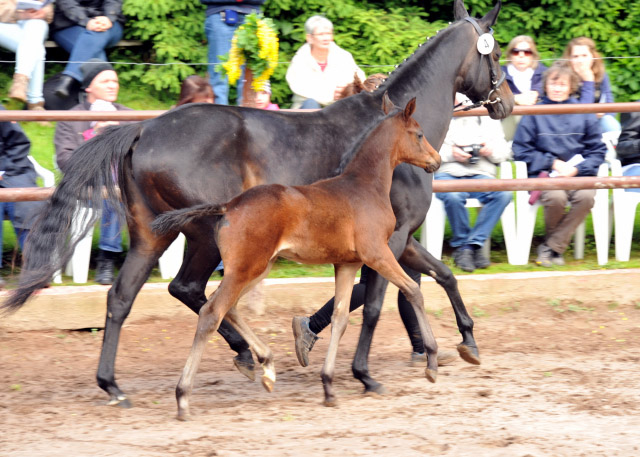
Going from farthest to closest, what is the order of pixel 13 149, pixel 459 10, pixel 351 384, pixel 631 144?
pixel 631 144 < pixel 13 149 < pixel 459 10 < pixel 351 384

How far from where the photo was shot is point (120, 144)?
4.91 m

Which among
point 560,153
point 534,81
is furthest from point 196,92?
point 534,81

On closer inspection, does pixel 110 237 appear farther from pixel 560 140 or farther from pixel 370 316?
pixel 560 140

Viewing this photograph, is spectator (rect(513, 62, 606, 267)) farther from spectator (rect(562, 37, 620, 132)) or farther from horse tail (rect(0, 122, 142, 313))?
horse tail (rect(0, 122, 142, 313))

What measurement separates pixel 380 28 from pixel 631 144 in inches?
123

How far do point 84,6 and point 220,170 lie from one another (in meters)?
4.58

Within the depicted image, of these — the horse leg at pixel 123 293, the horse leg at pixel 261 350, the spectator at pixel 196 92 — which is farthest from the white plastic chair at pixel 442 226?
the horse leg at pixel 123 293

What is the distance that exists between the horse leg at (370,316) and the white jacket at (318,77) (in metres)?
2.78

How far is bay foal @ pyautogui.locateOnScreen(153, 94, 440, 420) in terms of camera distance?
4.48 metres

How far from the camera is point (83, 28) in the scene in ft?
28.4

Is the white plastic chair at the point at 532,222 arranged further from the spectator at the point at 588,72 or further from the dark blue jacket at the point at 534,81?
the dark blue jacket at the point at 534,81

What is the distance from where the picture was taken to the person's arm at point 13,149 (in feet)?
21.0

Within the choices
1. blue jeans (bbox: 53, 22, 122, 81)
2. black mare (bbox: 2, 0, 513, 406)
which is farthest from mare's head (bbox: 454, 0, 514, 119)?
blue jeans (bbox: 53, 22, 122, 81)

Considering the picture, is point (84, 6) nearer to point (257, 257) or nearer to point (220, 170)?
point (220, 170)
